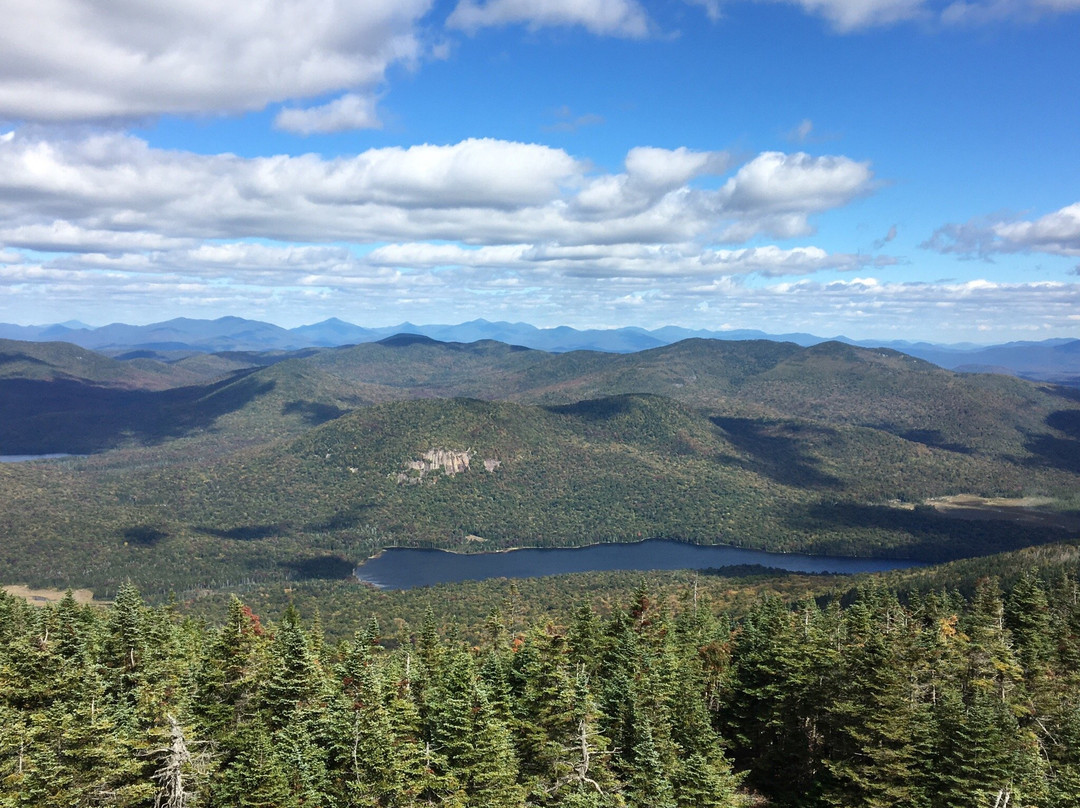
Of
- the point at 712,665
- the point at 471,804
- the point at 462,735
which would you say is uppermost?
the point at 462,735

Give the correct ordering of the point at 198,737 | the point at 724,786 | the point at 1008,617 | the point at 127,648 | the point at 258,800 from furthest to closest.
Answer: the point at 1008,617 → the point at 127,648 → the point at 198,737 → the point at 724,786 → the point at 258,800

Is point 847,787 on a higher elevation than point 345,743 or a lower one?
lower

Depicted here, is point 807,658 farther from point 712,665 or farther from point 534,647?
point 534,647

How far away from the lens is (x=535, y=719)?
5203 cm

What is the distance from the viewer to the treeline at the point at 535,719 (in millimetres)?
40844

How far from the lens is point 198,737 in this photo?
48.8 meters

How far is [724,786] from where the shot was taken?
42812 millimetres

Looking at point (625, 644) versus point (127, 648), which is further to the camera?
point (625, 644)

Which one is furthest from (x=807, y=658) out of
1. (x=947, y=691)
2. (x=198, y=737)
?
(x=198, y=737)

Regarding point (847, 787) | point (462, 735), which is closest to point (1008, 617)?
point (847, 787)

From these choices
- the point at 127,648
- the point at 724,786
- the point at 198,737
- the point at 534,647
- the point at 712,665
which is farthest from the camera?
the point at 712,665

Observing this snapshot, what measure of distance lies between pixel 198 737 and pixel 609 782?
29508 mm

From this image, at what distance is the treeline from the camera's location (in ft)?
134

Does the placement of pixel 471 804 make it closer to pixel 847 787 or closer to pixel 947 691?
pixel 847 787
